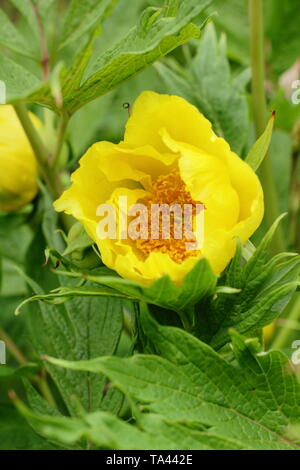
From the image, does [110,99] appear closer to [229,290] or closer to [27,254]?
[27,254]

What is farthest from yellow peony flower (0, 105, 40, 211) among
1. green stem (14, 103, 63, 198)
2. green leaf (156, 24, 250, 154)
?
green leaf (156, 24, 250, 154)

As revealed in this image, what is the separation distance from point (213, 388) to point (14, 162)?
0.82 ft

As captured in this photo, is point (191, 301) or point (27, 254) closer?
point (191, 301)

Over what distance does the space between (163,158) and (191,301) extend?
3.7 inches

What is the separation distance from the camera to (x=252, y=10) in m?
0.55

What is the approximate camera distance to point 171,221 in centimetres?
45

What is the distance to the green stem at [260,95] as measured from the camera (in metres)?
0.56

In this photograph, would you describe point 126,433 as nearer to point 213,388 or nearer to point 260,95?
point 213,388

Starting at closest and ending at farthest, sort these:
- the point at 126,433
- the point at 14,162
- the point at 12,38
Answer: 1. the point at 126,433
2. the point at 12,38
3. the point at 14,162

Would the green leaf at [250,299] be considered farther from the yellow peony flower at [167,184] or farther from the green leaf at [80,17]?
the green leaf at [80,17]

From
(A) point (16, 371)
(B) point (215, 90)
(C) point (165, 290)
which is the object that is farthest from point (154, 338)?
(B) point (215, 90)

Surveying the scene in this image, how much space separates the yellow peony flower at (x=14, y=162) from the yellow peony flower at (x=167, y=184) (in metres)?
0.13

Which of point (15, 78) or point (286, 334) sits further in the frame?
point (286, 334)
